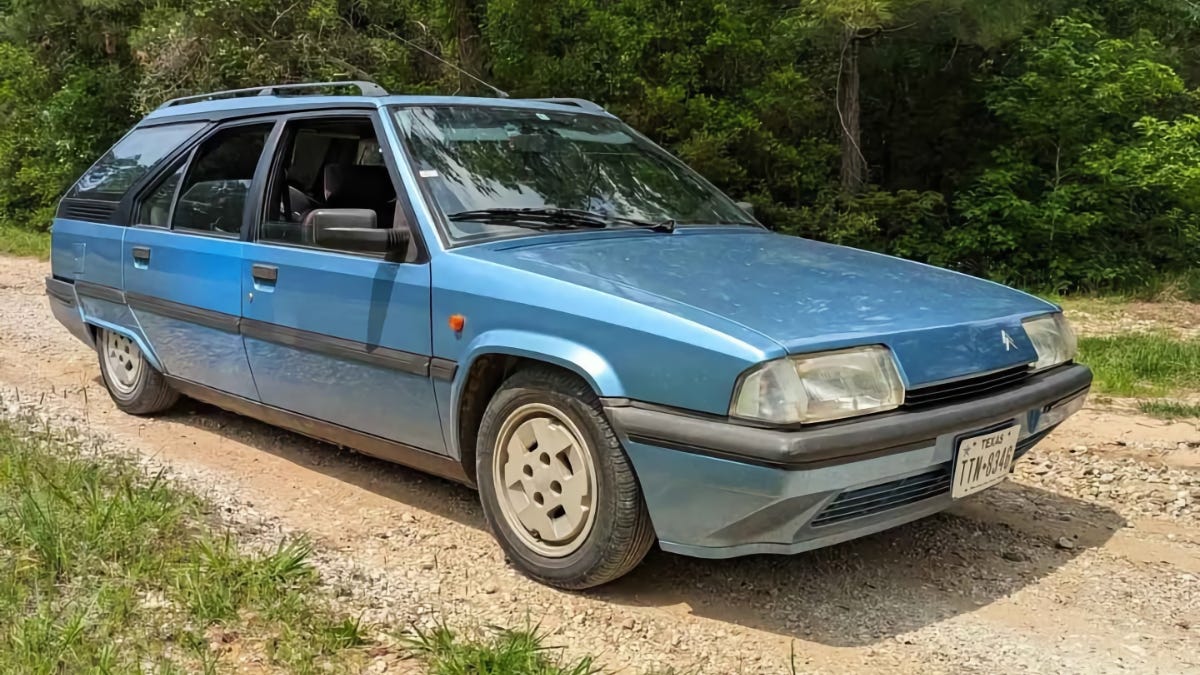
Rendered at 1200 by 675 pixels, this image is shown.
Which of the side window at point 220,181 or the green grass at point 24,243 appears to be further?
the green grass at point 24,243

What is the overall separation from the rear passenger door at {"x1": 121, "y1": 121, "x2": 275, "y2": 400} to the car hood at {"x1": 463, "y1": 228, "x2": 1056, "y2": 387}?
1.59 m

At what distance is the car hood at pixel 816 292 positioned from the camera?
9.52ft

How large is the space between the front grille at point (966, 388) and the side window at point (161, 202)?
12.1 feet

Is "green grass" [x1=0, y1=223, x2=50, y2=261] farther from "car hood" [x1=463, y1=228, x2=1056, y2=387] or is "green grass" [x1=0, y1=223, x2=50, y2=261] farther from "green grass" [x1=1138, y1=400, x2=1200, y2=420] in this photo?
"green grass" [x1=1138, y1=400, x2=1200, y2=420]

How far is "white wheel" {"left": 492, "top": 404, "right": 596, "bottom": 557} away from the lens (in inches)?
124

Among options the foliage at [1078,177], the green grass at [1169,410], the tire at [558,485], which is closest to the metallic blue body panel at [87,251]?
the tire at [558,485]

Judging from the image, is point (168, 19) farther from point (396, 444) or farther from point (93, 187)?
point (396, 444)

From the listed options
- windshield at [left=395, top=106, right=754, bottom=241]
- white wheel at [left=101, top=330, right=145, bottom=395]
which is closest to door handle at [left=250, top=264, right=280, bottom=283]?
windshield at [left=395, top=106, right=754, bottom=241]

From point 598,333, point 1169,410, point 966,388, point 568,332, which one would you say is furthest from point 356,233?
point 1169,410

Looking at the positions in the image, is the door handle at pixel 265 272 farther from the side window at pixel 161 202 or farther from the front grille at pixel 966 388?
the front grille at pixel 966 388

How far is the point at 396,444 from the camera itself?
3812 millimetres

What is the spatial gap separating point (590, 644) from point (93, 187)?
4.16 metres

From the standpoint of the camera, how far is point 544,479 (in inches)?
128

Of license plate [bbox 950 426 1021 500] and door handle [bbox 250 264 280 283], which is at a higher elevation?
door handle [bbox 250 264 280 283]
